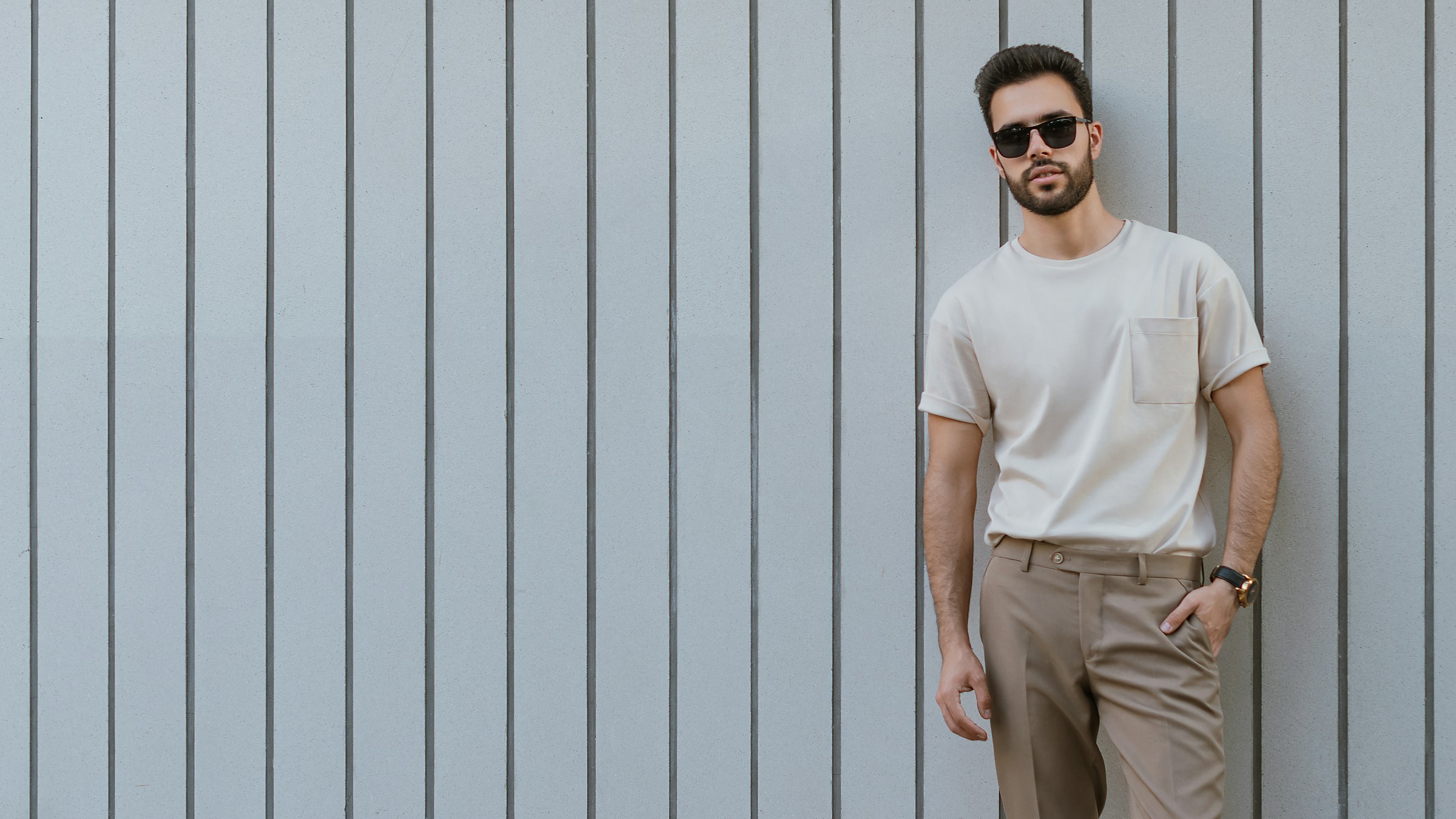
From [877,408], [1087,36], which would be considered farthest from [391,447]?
[1087,36]

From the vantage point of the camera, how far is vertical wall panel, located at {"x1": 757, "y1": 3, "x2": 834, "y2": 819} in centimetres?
206

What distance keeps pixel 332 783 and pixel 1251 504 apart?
87.0 inches

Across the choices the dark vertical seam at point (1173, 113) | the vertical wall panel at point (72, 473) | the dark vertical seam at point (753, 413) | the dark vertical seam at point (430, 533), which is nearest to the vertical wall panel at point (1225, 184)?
the dark vertical seam at point (1173, 113)

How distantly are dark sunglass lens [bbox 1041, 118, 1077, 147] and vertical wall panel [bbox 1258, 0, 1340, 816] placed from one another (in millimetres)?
590

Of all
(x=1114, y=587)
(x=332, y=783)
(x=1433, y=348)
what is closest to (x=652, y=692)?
(x=332, y=783)

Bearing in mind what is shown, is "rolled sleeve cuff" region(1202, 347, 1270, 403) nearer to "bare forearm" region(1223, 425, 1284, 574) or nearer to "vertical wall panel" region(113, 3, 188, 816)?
"bare forearm" region(1223, 425, 1284, 574)

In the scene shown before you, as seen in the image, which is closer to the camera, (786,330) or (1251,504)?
(1251,504)

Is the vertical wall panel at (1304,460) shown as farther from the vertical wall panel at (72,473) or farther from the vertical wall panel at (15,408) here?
the vertical wall panel at (15,408)

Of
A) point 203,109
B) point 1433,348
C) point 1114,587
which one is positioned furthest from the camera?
point 203,109

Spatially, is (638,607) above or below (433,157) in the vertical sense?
below

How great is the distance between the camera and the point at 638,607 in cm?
208

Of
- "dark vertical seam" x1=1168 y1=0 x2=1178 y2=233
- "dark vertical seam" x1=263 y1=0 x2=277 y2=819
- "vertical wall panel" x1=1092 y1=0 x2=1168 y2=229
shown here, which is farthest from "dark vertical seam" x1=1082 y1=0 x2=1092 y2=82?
"dark vertical seam" x1=263 y1=0 x2=277 y2=819

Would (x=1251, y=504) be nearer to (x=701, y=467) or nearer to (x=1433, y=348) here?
(x=1433, y=348)

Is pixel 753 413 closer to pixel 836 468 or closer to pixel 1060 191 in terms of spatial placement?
pixel 836 468
